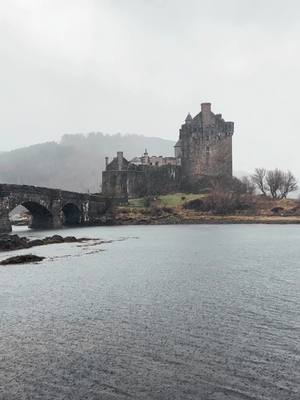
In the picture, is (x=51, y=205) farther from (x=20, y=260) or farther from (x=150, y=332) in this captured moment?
(x=150, y=332)

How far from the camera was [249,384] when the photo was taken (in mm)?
13297

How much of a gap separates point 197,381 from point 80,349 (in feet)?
15.1

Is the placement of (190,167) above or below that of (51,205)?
above

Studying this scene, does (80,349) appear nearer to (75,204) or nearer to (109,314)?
(109,314)

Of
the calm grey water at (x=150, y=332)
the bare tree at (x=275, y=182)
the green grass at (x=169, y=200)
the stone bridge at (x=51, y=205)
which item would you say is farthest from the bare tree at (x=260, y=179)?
the calm grey water at (x=150, y=332)

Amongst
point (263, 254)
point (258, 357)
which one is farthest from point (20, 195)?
point (258, 357)

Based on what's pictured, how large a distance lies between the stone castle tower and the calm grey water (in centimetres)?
8760

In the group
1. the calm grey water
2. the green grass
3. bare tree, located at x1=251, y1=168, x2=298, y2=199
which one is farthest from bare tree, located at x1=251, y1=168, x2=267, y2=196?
the calm grey water

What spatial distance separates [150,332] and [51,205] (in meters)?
71.9

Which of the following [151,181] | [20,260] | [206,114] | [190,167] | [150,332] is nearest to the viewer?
[150,332]

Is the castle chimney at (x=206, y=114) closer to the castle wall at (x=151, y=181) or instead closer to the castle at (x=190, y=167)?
the castle at (x=190, y=167)

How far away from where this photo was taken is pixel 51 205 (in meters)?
88.1

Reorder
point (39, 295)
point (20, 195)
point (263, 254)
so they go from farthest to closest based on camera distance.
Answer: point (20, 195) → point (263, 254) → point (39, 295)

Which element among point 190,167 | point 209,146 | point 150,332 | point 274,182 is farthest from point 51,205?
point 150,332
